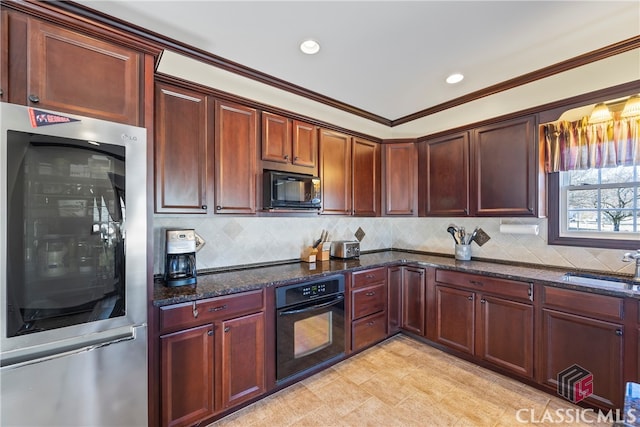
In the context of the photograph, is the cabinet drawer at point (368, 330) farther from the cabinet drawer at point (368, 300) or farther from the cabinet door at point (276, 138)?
the cabinet door at point (276, 138)

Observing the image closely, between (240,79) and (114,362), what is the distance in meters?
2.22

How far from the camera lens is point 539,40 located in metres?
1.95

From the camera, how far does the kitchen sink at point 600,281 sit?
2.10 m

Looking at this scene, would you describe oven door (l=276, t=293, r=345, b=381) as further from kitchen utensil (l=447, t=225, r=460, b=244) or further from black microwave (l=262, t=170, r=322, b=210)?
kitchen utensil (l=447, t=225, r=460, b=244)

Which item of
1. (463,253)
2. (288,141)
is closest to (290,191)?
(288,141)

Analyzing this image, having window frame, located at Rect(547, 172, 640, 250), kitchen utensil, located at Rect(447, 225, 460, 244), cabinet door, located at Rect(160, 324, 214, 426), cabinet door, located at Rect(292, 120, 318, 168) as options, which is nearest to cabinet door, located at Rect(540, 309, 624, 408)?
window frame, located at Rect(547, 172, 640, 250)

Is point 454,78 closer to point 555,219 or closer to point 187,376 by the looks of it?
point 555,219

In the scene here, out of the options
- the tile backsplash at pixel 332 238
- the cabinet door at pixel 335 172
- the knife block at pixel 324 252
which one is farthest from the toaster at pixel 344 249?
the cabinet door at pixel 335 172

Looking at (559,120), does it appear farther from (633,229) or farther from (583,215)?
(633,229)

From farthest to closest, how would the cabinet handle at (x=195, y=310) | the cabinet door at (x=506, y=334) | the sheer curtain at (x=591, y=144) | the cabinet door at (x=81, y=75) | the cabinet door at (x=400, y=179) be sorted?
the cabinet door at (x=400, y=179) < the cabinet door at (x=506, y=334) < the sheer curtain at (x=591, y=144) < the cabinet handle at (x=195, y=310) < the cabinet door at (x=81, y=75)

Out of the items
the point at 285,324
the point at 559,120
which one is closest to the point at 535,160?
the point at 559,120

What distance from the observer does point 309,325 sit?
237 centimetres

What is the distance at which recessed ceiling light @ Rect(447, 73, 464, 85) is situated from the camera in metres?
2.43

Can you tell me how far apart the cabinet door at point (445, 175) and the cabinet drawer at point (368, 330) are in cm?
142
